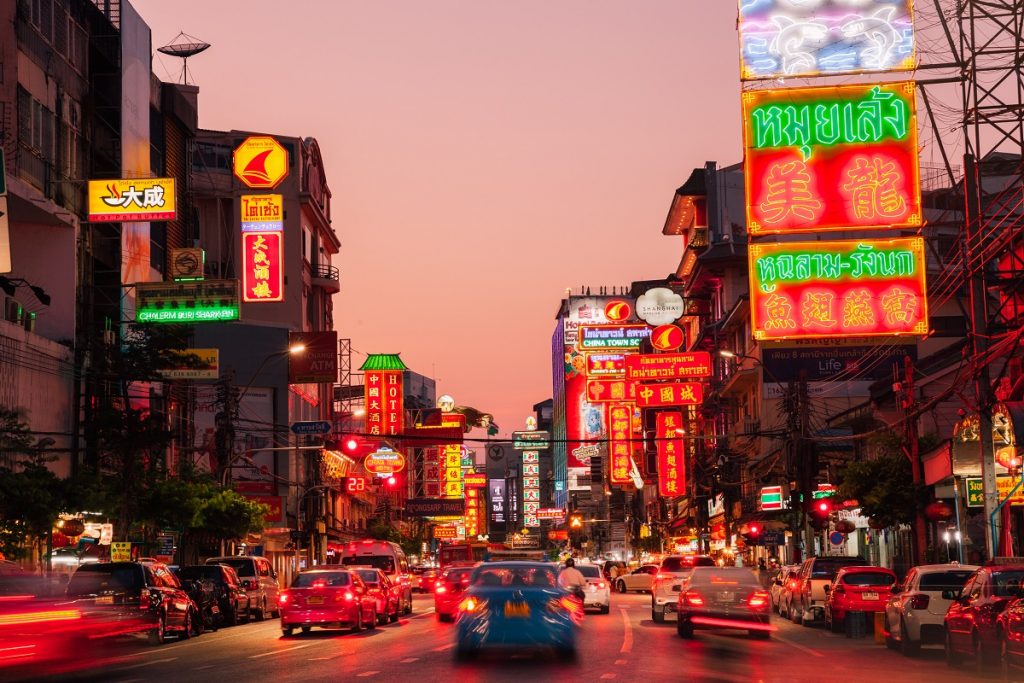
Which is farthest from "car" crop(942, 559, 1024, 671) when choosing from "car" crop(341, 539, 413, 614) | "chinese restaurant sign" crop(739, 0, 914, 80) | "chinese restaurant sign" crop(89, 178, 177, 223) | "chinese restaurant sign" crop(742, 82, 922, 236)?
"car" crop(341, 539, 413, 614)

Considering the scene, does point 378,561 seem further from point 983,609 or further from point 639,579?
point 983,609

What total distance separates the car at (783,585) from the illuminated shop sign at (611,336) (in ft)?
242

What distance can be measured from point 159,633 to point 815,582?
17.3m

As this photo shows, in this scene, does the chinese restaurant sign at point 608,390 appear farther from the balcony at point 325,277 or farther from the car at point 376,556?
the car at point 376,556

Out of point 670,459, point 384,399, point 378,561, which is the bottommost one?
point 378,561

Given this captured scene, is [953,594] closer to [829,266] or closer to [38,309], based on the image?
[829,266]

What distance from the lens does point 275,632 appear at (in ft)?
121

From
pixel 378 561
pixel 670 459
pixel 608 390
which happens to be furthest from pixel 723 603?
pixel 608 390

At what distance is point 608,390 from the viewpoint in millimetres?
105562

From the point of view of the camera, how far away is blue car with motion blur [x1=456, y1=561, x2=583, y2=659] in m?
22.1

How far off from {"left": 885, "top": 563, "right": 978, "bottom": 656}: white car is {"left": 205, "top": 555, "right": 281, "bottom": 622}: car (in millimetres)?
23301

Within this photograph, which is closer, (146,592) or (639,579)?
(146,592)

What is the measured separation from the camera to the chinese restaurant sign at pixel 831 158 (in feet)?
120

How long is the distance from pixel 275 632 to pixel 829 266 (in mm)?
17100
